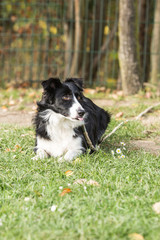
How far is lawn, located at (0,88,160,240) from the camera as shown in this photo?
84.3 inches

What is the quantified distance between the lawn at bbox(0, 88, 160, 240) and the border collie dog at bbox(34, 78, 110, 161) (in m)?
0.16

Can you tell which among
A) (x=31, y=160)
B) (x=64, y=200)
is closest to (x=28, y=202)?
(x=64, y=200)

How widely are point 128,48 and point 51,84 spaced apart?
382 cm

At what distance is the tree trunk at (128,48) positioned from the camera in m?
6.81

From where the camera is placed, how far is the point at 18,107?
20.7 ft

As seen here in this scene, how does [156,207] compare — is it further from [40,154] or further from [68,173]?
[40,154]

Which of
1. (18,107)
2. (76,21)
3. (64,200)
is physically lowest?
(18,107)

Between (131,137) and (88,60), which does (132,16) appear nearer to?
(88,60)

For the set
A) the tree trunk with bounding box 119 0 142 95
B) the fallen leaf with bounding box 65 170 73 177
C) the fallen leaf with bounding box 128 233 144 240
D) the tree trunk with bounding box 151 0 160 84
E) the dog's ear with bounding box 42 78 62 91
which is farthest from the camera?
the tree trunk with bounding box 151 0 160 84

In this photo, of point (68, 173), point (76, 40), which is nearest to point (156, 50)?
point (76, 40)

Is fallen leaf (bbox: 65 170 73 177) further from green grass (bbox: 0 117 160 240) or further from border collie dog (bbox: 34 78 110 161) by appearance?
border collie dog (bbox: 34 78 110 161)

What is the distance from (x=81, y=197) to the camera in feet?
8.58

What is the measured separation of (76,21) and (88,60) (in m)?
1.12

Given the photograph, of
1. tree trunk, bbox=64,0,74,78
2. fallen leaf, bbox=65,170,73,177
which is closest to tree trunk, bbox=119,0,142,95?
tree trunk, bbox=64,0,74,78
